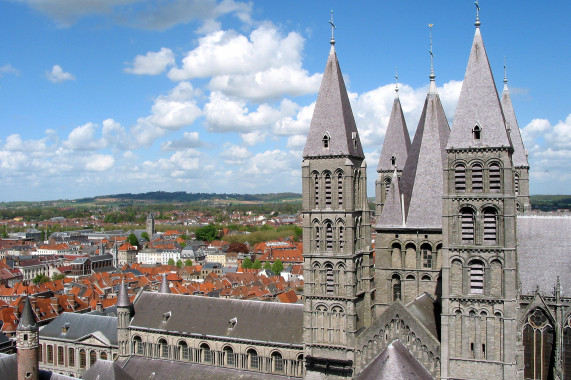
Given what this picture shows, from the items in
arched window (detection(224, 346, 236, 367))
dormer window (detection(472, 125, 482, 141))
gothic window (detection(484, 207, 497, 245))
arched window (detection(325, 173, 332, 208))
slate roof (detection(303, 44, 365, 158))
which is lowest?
arched window (detection(224, 346, 236, 367))

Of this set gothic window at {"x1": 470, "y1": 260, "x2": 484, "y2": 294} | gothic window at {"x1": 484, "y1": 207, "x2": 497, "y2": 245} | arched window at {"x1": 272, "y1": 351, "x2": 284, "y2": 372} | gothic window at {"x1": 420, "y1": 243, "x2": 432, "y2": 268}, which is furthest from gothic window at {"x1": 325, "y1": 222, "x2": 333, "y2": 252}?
gothic window at {"x1": 484, "y1": 207, "x2": 497, "y2": 245}

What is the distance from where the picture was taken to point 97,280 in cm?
11056

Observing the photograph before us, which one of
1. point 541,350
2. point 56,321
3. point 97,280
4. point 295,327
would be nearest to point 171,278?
point 97,280

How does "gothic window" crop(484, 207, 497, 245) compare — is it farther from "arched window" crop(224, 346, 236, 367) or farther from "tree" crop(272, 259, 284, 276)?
"tree" crop(272, 259, 284, 276)

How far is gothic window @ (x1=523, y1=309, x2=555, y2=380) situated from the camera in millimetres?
34969

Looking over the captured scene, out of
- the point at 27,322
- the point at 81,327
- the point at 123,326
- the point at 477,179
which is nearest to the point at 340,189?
the point at 477,179

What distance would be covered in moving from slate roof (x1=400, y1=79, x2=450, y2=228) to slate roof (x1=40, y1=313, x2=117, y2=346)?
112 ft

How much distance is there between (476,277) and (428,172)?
9245 mm

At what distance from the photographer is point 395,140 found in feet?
150

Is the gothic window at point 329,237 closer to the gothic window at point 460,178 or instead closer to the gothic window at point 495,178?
the gothic window at point 460,178

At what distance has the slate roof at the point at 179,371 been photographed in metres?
45.2

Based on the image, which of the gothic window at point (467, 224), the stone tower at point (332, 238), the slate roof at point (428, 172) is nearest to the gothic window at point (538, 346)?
the gothic window at point (467, 224)

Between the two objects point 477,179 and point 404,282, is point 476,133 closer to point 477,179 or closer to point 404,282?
point 477,179

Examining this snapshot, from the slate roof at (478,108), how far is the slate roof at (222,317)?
20396mm
